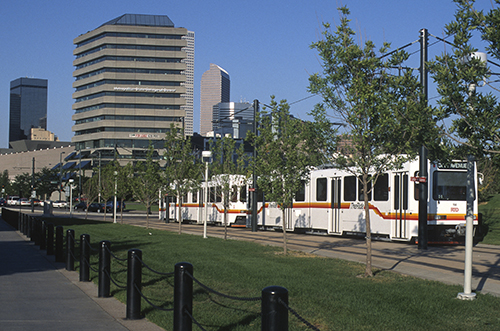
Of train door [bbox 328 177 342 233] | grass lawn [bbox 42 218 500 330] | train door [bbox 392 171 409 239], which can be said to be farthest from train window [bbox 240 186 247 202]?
grass lawn [bbox 42 218 500 330]

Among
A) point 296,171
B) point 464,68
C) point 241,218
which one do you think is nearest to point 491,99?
point 464,68

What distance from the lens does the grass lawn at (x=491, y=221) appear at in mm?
23009

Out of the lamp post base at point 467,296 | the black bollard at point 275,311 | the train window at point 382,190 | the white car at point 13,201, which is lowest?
the white car at point 13,201

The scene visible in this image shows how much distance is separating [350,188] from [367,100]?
42.8 feet

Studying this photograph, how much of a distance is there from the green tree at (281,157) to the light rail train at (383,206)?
48.0 inches

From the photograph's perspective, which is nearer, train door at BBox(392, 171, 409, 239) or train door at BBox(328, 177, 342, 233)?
train door at BBox(392, 171, 409, 239)

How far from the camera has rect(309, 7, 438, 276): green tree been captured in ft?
37.2

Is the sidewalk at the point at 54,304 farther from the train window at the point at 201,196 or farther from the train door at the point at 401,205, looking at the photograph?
the train window at the point at 201,196

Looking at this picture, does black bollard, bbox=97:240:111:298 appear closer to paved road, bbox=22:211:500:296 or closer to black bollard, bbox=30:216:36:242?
paved road, bbox=22:211:500:296

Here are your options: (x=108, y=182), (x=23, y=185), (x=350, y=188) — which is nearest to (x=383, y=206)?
(x=350, y=188)

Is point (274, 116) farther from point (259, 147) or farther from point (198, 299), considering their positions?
point (198, 299)

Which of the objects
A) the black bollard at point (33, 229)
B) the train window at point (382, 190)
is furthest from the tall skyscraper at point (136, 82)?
the train window at point (382, 190)

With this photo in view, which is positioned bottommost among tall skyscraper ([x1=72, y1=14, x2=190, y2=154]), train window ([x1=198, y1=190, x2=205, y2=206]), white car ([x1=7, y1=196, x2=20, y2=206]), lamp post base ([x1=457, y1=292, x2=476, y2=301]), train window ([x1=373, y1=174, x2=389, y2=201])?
white car ([x1=7, y1=196, x2=20, y2=206])

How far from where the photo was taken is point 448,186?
21.4 m
